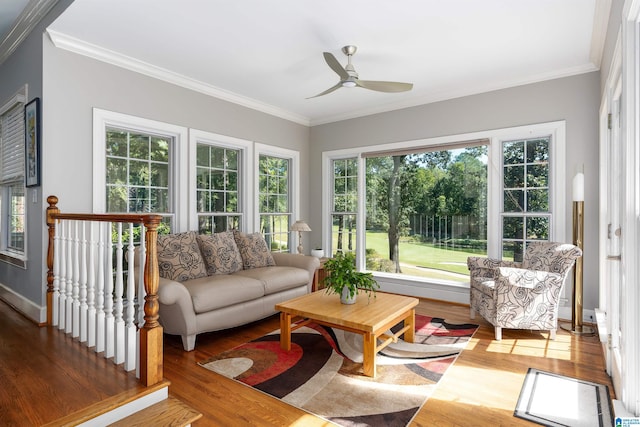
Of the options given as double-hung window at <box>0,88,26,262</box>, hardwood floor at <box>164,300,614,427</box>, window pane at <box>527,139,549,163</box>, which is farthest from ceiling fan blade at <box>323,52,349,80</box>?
double-hung window at <box>0,88,26,262</box>

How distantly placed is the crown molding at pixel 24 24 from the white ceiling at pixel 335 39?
172mm

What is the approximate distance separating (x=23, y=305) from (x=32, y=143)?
159 centimetres

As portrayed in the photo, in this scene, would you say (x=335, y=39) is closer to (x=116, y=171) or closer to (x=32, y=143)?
(x=116, y=171)

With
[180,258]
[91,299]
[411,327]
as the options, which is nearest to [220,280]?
[180,258]

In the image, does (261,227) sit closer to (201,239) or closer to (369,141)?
(201,239)

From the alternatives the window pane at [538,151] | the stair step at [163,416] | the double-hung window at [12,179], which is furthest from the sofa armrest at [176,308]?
the window pane at [538,151]

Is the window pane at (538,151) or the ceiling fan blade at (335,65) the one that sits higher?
the ceiling fan blade at (335,65)

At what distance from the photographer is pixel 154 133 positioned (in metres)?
4.04

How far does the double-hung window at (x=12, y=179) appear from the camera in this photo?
363cm

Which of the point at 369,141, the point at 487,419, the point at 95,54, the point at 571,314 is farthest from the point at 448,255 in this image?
the point at 95,54

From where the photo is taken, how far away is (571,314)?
3.73m

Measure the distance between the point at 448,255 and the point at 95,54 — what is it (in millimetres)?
4734

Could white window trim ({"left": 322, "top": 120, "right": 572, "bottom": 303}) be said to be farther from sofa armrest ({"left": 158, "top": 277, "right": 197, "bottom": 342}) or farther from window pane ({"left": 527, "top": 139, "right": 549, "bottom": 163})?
sofa armrest ({"left": 158, "top": 277, "right": 197, "bottom": 342})

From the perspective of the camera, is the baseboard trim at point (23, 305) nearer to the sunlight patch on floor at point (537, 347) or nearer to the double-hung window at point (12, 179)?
the double-hung window at point (12, 179)
